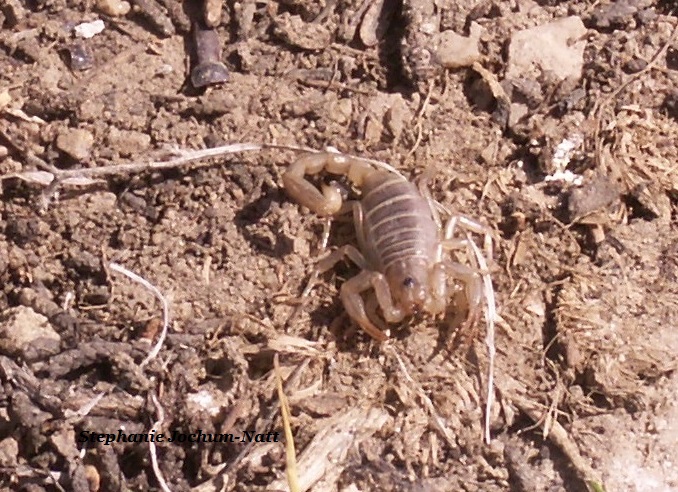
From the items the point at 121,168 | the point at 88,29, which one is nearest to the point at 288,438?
the point at 121,168

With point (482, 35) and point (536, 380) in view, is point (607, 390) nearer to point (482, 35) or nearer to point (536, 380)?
point (536, 380)

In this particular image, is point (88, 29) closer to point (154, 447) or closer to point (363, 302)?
point (363, 302)

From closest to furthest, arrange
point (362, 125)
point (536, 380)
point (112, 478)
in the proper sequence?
point (112, 478), point (536, 380), point (362, 125)

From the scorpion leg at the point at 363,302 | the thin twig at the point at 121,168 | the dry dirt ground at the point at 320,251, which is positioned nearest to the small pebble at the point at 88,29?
the dry dirt ground at the point at 320,251

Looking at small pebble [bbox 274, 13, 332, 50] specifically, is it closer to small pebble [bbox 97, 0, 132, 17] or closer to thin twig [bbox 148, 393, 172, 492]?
small pebble [bbox 97, 0, 132, 17]

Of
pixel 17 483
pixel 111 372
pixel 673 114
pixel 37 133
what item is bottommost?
pixel 17 483

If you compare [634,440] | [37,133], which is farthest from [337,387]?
[37,133]
